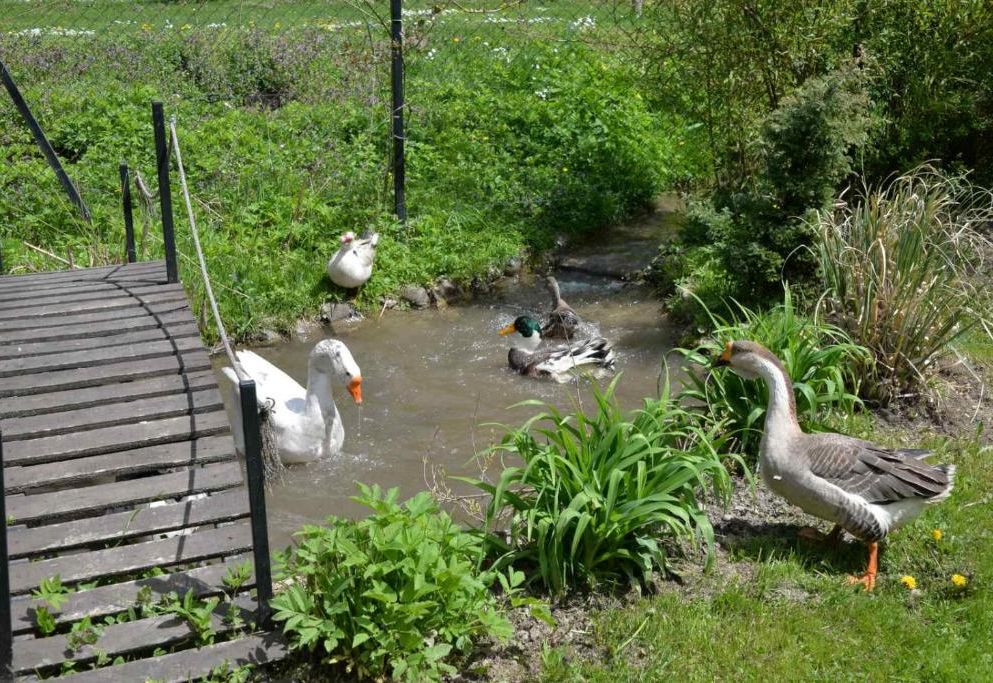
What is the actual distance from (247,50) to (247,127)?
3010 mm

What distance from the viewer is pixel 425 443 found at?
22.4 feet

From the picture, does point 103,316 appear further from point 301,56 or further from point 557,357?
point 301,56

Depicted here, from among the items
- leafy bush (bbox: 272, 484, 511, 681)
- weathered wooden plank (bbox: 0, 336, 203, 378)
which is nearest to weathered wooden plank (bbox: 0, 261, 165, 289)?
weathered wooden plank (bbox: 0, 336, 203, 378)

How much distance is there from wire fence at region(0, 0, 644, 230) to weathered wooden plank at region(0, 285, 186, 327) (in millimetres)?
4137

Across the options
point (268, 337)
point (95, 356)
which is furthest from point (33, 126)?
point (95, 356)

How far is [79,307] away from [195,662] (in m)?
3.25

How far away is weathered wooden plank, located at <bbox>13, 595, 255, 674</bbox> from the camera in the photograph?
10.9ft

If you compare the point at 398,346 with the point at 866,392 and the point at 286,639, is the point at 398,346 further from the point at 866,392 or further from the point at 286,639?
the point at 286,639

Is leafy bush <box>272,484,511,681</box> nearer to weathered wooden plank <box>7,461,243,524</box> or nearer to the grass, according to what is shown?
the grass

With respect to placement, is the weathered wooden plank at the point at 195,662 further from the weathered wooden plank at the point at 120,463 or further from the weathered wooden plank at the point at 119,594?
the weathered wooden plank at the point at 120,463

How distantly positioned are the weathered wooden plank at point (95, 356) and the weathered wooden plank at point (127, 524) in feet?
4.49

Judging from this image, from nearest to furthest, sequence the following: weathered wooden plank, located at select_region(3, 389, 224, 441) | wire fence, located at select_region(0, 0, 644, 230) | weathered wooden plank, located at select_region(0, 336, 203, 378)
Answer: weathered wooden plank, located at select_region(3, 389, 224, 441) < weathered wooden plank, located at select_region(0, 336, 203, 378) < wire fence, located at select_region(0, 0, 644, 230)

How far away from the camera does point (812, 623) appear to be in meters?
4.03

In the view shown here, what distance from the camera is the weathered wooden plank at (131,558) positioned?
367 cm
